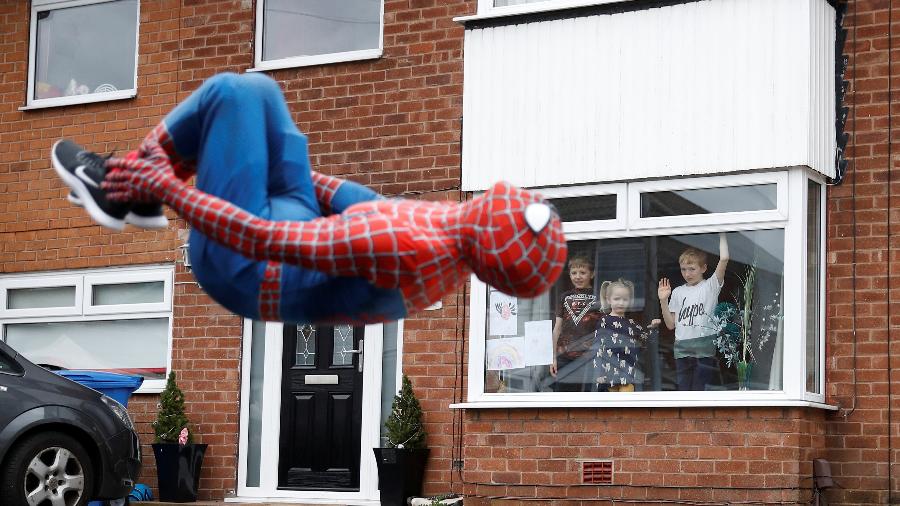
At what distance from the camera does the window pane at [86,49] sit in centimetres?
1231

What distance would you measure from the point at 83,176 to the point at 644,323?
607 centimetres

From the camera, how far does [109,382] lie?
34.3 feet

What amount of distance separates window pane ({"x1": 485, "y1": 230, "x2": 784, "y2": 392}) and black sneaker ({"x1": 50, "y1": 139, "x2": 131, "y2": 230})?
595 centimetres

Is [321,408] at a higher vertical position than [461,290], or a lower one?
lower

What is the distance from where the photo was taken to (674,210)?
9367 millimetres

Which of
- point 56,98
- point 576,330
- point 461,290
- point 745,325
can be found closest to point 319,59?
point 461,290

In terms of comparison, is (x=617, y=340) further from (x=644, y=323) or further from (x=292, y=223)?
(x=292, y=223)

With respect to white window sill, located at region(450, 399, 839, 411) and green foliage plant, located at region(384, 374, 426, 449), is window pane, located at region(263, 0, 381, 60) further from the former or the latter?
white window sill, located at region(450, 399, 839, 411)

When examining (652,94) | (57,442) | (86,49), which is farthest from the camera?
(86,49)

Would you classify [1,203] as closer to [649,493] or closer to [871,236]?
[649,493]

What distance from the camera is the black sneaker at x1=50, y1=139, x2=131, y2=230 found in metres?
3.71

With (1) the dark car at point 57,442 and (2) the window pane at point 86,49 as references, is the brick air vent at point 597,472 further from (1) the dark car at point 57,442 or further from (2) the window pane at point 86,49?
(2) the window pane at point 86,49

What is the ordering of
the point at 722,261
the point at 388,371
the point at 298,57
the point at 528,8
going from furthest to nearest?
1. the point at 298,57
2. the point at 388,371
3. the point at 528,8
4. the point at 722,261

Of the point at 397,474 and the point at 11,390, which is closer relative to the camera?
the point at 11,390
